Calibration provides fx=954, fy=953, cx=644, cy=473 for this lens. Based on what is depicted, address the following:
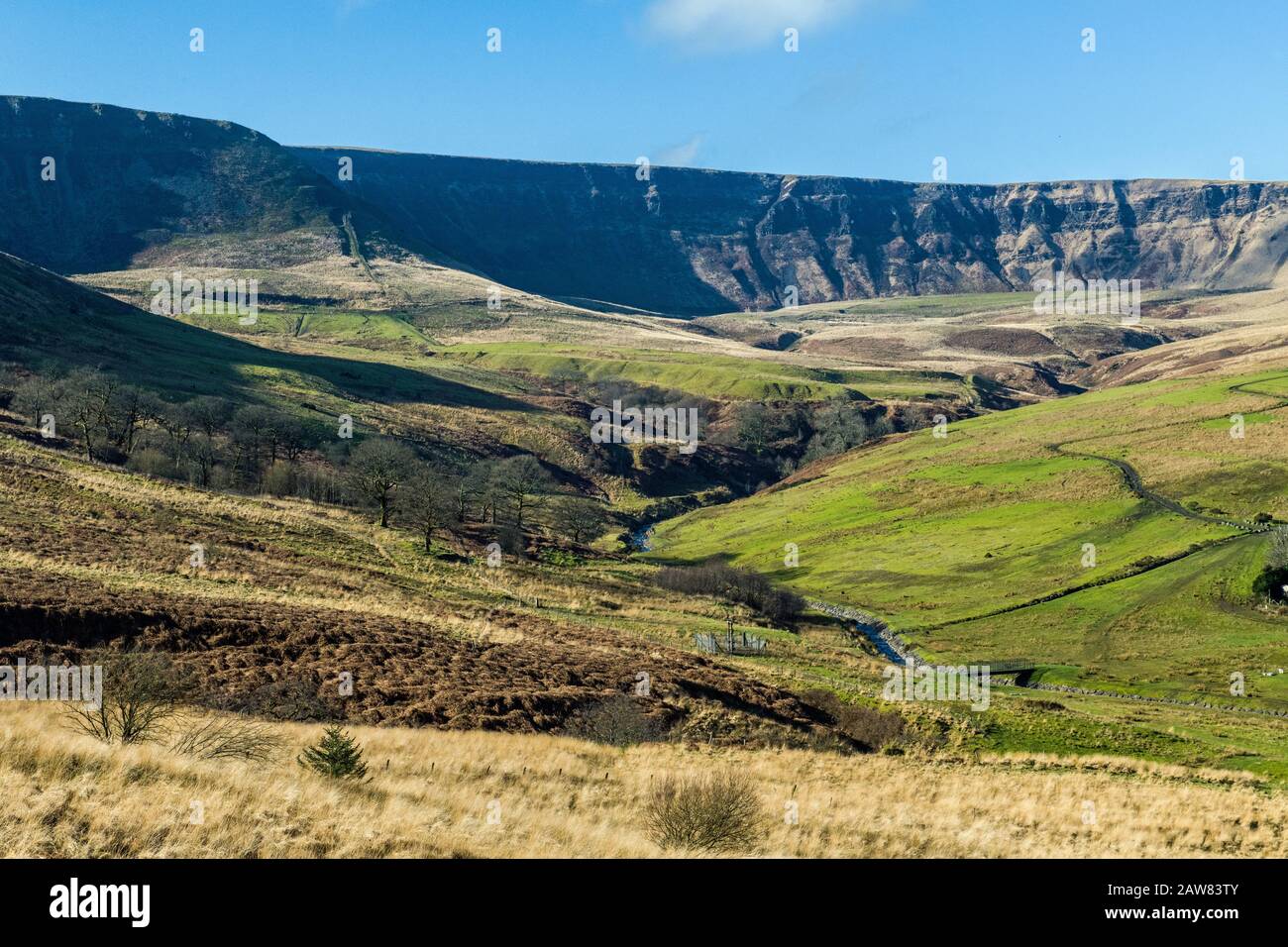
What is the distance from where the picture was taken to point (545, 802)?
77.8 feet

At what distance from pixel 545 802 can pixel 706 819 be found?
213 inches

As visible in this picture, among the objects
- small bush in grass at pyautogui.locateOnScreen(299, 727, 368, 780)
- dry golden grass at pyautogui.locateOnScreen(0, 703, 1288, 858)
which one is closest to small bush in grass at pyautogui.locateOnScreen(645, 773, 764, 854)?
dry golden grass at pyautogui.locateOnScreen(0, 703, 1288, 858)

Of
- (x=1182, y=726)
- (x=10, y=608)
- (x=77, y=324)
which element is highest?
(x=77, y=324)

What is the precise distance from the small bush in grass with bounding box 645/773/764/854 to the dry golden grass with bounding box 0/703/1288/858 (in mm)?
692

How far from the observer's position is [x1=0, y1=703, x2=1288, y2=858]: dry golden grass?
15641 mm

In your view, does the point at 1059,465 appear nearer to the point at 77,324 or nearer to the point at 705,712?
the point at 705,712

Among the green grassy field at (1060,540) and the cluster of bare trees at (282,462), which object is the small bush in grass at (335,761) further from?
the cluster of bare trees at (282,462)

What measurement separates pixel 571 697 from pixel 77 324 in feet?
551
